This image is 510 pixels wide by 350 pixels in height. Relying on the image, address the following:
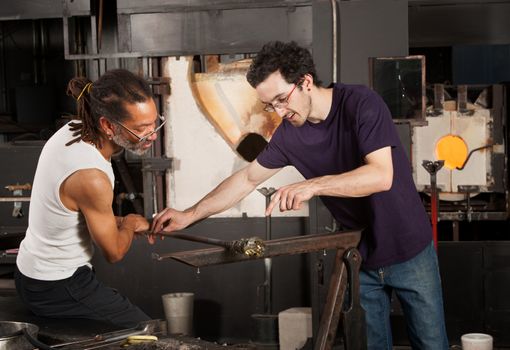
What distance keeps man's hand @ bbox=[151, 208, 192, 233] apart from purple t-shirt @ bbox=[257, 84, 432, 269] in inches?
20.3

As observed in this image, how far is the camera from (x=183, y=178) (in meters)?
5.14

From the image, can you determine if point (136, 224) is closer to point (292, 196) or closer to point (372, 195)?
point (292, 196)

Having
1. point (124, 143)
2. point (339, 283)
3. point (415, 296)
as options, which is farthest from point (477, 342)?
point (124, 143)

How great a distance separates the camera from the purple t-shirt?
3041 millimetres

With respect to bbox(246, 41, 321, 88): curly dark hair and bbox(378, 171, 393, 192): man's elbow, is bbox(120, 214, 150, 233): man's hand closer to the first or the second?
bbox(246, 41, 321, 88): curly dark hair

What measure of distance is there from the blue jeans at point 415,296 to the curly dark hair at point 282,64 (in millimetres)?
755

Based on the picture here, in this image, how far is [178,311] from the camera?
5031mm

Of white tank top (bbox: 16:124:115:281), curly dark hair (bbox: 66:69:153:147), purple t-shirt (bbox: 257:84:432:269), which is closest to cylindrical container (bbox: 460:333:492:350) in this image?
purple t-shirt (bbox: 257:84:432:269)

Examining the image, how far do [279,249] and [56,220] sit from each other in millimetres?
880

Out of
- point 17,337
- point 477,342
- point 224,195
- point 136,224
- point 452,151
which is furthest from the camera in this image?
point 452,151

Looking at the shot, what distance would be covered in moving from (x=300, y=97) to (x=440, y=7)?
2813mm

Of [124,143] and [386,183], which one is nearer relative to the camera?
[386,183]

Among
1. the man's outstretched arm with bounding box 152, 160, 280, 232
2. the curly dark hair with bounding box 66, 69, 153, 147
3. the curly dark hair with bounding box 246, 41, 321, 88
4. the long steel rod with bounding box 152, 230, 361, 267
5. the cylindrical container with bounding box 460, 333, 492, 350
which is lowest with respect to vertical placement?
the cylindrical container with bounding box 460, 333, 492, 350

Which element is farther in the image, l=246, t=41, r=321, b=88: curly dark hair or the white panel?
the white panel
